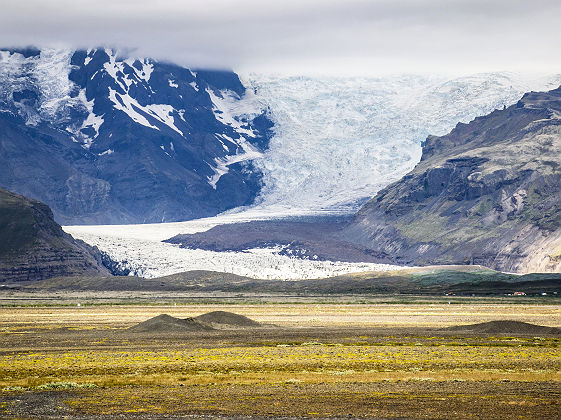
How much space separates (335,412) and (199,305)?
10667cm

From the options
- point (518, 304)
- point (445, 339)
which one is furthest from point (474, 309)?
point (445, 339)

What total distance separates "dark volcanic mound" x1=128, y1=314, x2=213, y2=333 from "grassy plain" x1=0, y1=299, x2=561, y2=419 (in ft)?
6.37

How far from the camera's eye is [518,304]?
144m

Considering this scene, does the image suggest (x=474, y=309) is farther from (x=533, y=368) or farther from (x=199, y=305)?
(x=533, y=368)

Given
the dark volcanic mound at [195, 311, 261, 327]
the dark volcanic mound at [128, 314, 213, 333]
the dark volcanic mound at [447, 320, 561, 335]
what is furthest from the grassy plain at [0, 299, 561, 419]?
the dark volcanic mound at [195, 311, 261, 327]

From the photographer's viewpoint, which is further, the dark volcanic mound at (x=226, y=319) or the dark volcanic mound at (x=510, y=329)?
the dark volcanic mound at (x=226, y=319)

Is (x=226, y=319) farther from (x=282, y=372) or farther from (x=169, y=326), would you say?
(x=282, y=372)

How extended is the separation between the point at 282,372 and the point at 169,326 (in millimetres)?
34808

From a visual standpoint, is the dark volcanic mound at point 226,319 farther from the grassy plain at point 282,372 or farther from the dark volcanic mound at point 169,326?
the grassy plain at point 282,372

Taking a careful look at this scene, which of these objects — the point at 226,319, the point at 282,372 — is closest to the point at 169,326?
the point at 226,319

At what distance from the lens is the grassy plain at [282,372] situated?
45.0m

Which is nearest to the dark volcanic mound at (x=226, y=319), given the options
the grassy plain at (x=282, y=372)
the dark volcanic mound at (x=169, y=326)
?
the dark volcanic mound at (x=169, y=326)

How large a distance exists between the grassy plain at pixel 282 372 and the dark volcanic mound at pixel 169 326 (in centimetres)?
194

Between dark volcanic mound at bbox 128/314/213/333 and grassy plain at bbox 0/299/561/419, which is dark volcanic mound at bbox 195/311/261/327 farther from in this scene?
grassy plain at bbox 0/299/561/419
